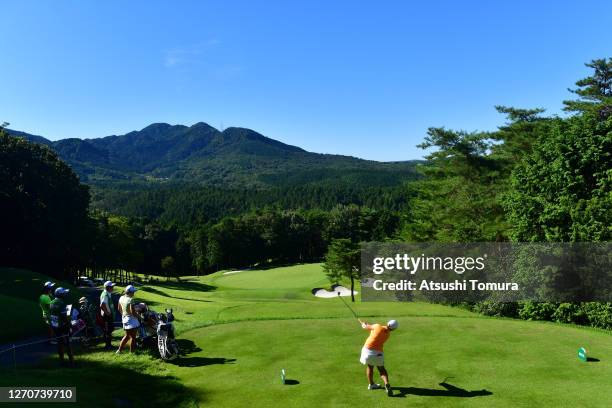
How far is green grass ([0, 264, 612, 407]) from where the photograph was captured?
10.2 meters

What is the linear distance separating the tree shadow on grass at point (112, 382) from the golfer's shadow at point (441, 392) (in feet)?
15.8

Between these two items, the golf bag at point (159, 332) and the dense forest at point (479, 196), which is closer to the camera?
the golf bag at point (159, 332)

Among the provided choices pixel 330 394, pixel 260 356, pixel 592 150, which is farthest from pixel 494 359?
pixel 592 150

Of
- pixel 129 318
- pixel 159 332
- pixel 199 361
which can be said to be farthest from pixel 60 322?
pixel 199 361

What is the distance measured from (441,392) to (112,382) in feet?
27.8

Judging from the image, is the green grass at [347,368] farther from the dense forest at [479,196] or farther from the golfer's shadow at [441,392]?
the dense forest at [479,196]

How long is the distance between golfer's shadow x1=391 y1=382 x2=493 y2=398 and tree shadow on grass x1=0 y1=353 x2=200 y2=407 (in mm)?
4821

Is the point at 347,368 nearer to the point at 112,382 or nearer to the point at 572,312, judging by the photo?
the point at 112,382

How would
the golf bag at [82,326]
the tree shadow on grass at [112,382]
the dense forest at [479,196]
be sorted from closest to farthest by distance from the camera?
the tree shadow on grass at [112,382]
the golf bag at [82,326]
the dense forest at [479,196]

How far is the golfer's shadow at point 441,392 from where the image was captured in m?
10.2

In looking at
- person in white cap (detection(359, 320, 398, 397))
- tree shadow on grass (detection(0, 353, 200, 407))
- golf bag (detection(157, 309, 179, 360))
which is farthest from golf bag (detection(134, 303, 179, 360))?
person in white cap (detection(359, 320, 398, 397))

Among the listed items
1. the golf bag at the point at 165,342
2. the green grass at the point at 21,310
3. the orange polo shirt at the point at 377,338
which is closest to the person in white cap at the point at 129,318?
the golf bag at the point at 165,342

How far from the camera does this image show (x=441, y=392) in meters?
10.4

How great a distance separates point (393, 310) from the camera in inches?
1015
